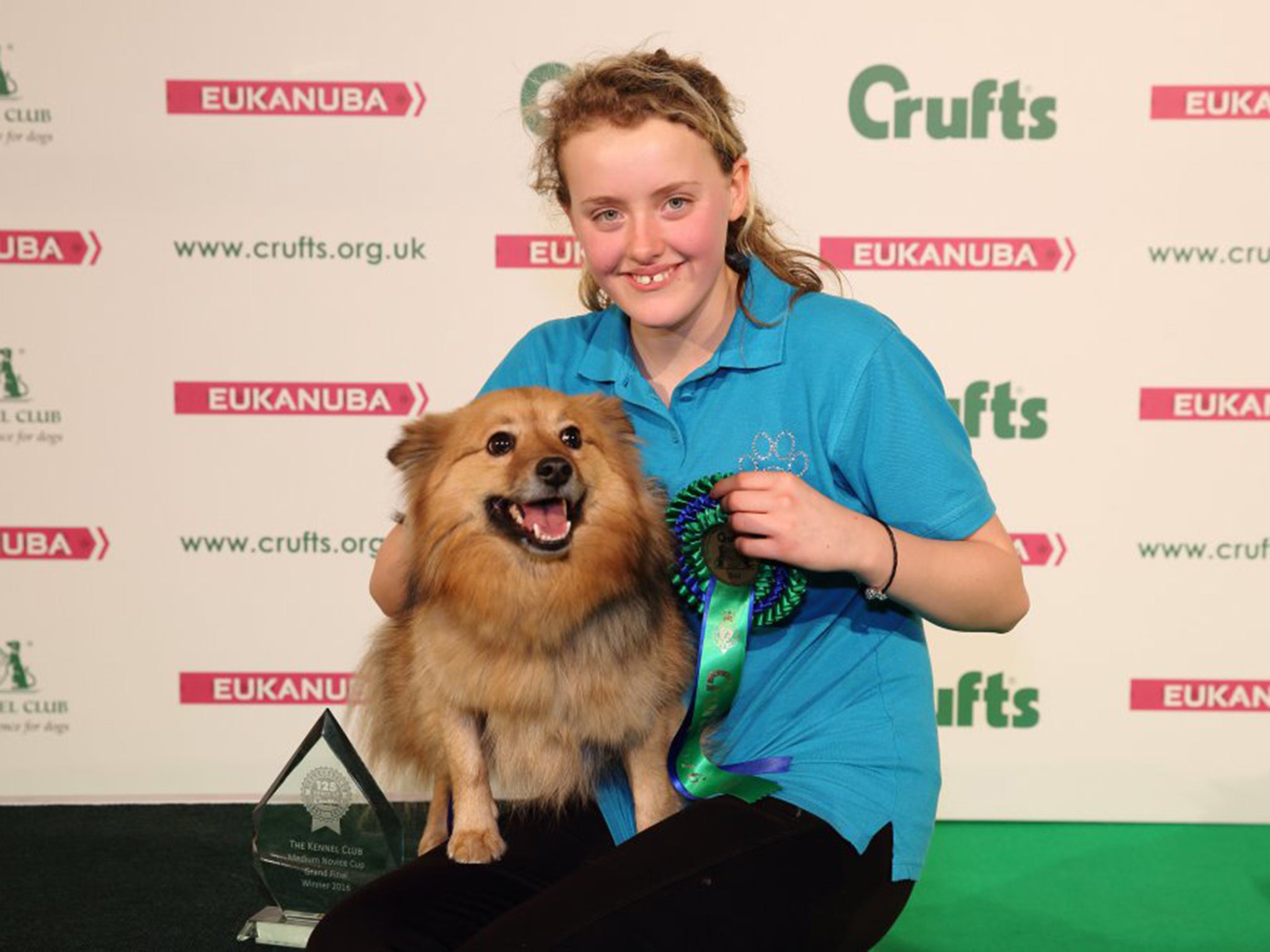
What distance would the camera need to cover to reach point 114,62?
3512 millimetres

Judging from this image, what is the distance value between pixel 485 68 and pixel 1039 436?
6.70 feet

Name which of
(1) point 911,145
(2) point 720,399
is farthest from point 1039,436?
(2) point 720,399

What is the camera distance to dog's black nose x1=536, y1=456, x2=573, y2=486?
1.87 metres

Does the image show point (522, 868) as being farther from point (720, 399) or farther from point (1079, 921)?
point (1079, 921)

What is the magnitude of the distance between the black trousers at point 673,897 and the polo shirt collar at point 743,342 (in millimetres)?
723

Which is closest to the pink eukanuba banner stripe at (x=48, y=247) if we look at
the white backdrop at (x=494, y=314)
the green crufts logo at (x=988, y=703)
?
the white backdrop at (x=494, y=314)

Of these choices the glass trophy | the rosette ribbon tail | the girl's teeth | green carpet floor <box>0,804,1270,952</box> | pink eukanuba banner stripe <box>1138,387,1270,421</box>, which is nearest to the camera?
the rosette ribbon tail

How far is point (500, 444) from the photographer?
6.46 feet

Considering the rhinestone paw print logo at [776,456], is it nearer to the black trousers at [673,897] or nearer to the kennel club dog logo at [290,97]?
the black trousers at [673,897]

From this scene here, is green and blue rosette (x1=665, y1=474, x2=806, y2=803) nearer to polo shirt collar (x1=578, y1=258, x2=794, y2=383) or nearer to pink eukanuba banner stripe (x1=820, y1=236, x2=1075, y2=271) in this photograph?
polo shirt collar (x1=578, y1=258, x2=794, y2=383)

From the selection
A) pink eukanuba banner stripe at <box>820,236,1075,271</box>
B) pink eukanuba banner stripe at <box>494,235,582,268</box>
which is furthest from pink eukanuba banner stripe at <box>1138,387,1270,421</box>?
pink eukanuba banner stripe at <box>494,235,582,268</box>

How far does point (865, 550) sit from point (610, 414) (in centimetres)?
55

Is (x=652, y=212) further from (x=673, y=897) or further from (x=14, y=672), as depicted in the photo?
(x=14, y=672)

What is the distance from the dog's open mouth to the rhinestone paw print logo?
30 cm
